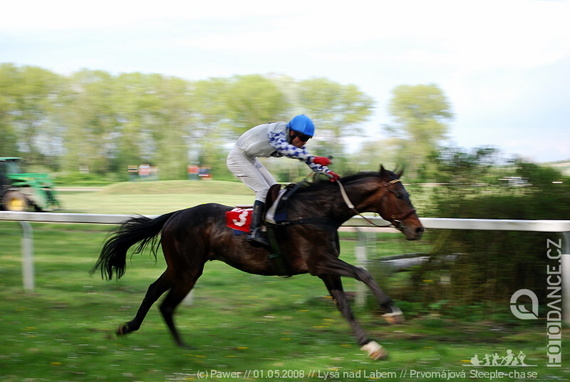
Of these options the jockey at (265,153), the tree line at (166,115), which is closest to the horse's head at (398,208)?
the jockey at (265,153)

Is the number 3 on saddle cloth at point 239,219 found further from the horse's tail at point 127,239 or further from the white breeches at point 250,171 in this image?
the horse's tail at point 127,239

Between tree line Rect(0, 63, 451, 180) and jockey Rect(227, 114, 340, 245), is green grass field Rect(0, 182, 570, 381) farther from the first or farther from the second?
tree line Rect(0, 63, 451, 180)

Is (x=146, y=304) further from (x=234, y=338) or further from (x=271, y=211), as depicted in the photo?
(x=271, y=211)

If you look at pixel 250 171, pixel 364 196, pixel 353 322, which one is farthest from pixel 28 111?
pixel 353 322

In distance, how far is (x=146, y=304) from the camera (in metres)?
6.11

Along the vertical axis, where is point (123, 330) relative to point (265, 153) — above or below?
below

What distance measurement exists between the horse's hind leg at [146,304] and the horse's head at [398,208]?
213 cm

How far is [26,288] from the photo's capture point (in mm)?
8375

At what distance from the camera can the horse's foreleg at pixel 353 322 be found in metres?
5.12

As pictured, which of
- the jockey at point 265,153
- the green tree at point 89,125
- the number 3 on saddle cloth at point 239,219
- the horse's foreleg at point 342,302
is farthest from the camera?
the green tree at point 89,125

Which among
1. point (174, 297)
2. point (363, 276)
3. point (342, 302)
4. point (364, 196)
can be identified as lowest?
→ point (174, 297)

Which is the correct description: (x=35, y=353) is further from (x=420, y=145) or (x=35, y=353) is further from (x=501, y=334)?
(x=420, y=145)

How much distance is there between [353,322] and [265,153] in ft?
5.68

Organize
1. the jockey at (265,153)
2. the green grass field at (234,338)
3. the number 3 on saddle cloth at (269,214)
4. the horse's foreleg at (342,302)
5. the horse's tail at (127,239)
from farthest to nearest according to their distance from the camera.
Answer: the horse's tail at (127,239), the number 3 on saddle cloth at (269,214), the jockey at (265,153), the horse's foreleg at (342,302), the green grass field at (234,338)
